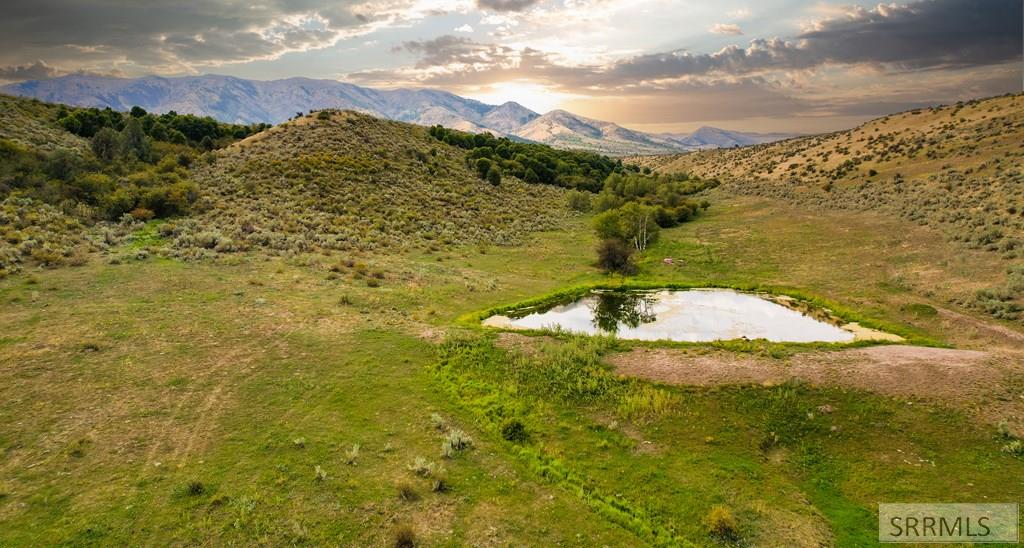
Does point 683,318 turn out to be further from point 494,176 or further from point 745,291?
point 494,176

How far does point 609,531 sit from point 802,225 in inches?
2246

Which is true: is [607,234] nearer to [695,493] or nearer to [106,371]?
[695,493]

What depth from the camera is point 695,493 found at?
50.9 feet

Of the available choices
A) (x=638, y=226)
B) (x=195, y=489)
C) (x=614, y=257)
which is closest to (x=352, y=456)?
(x=195, y=489)

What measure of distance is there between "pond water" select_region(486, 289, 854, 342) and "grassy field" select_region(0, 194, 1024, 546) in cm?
508

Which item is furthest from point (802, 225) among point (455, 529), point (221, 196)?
point (221, 196)

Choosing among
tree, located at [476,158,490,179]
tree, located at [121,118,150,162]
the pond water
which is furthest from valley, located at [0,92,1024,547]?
tree, located at [476,158,490,179]

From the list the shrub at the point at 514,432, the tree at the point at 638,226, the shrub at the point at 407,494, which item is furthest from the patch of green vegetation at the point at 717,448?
the tree at the point at 638,226

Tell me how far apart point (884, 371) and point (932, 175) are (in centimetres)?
6653

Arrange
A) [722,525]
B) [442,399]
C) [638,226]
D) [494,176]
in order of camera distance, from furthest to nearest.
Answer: [494,176] < [638,226] < [442,399] < [722,525]

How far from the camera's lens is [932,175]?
67812 mm

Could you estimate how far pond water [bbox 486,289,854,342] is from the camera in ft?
97.3

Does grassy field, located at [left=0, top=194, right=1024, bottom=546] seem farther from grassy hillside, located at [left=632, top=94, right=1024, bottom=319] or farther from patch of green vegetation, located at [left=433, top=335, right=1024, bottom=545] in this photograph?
grassy hillside, located at [left=632, top=94, right=1024, bottom=319]

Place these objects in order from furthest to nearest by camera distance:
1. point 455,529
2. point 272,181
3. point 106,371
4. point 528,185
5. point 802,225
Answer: point 528,185 < point 272,181 < point 802,225 < point 106,371 < point 455,529
